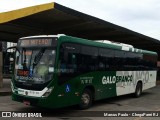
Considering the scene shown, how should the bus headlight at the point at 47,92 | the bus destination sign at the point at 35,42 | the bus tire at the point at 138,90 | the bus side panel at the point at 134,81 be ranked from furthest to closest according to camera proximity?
the bus tire at the point at 138,90
the bus side panel at the point at 134,81
the bus destination sign at the point at 35,42
the bus headlight at the point at 47,92

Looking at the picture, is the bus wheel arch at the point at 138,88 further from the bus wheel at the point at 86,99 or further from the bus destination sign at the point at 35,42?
the bus destination sign at the point at 35,42

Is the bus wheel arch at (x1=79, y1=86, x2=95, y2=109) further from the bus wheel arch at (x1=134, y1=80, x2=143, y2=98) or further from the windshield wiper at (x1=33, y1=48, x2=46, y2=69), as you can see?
the bus wheel arch at (x1=134, y1=80, x2=143, y2=98)

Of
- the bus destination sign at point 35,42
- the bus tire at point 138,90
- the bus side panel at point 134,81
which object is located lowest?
the bus tire at point 138,90

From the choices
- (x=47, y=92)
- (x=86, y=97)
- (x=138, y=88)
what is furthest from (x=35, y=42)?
(x=138, y=88)

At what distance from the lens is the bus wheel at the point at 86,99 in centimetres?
1221

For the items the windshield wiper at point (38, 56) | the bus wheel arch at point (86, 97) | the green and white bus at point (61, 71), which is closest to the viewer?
the green and white bus at point (61, 71)

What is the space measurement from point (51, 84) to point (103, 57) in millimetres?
3962

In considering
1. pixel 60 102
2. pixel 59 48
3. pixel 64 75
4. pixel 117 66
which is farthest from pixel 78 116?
pixel 117 66

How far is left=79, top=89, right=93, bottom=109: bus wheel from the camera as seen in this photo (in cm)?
1221

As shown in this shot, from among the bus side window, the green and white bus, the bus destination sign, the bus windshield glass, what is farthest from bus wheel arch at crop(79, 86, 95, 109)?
the bus destination sign

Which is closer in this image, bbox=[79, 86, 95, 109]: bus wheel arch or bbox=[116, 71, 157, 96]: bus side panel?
bbox=[79, 86, 95, 109]: bus wheel arch

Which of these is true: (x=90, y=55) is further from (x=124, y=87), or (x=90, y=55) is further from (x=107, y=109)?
(x=124, y=87)

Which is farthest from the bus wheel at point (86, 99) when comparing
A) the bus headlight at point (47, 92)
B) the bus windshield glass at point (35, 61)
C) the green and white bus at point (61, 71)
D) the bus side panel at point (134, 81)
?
the bus side panel at point (134, 81)

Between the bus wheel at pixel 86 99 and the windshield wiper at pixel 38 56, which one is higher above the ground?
the windshield wiper at pixel 38 56
